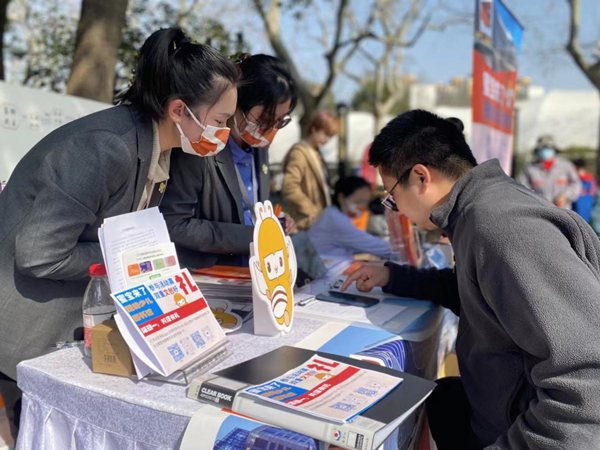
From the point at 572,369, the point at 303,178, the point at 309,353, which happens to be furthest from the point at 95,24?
the point at 572,369

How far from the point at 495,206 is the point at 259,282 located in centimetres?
61

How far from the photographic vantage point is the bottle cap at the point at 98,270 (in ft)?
4.17

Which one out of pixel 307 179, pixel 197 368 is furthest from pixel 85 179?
pixel 307 179

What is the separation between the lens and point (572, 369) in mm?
983

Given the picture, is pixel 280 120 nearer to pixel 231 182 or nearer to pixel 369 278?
pixel 231 182

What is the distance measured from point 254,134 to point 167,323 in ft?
3.07

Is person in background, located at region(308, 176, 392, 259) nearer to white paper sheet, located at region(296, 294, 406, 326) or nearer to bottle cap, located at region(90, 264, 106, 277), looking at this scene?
white paper sheet, located at region(296, 294, 406, 326)

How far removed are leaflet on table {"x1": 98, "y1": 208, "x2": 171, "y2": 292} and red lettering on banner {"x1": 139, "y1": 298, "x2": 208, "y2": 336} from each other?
4.9 inches

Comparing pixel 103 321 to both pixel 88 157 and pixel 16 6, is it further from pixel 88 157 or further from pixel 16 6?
pixel 16 6

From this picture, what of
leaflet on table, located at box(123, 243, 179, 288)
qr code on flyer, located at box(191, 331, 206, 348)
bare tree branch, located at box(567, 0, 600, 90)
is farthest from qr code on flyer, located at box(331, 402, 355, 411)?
bare tree branch, located at box(567, 0, 600, 90)

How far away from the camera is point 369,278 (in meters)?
1.89

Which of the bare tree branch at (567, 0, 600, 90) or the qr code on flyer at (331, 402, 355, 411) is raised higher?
the bare tree branch at (567, 0, 600, 90)

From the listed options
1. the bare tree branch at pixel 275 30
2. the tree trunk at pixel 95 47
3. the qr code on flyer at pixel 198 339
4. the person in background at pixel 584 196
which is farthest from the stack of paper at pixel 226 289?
the bare tree branch at pixel 275 30

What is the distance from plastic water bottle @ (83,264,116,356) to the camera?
1.27 meters
